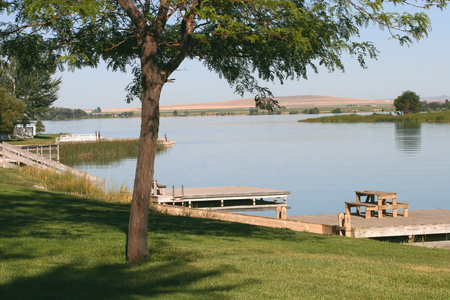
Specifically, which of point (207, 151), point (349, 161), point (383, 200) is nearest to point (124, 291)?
point (383, 200)

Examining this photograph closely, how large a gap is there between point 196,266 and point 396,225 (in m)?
11.2

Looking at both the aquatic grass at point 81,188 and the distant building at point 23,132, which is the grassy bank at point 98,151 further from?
the aquatic grass at point 81,188

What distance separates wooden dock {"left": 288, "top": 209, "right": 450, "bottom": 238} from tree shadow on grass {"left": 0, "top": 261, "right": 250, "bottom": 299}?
8.70 meters

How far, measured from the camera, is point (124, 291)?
728 centimetres

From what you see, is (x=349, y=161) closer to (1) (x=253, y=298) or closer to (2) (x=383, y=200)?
(2) (x=383, y=200)

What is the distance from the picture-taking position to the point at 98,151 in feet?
195

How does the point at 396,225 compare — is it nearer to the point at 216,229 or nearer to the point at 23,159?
the point at 216,229

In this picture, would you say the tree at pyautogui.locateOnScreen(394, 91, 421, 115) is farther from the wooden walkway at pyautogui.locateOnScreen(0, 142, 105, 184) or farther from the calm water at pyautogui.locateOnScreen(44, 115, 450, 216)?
the wooden walkway at pyautogui.locateOnScreen(0, 142, 105, 184)

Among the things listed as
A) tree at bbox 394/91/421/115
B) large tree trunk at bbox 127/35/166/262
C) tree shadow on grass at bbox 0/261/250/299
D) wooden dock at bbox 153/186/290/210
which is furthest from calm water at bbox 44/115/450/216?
tree at bbox 394/91/421/115

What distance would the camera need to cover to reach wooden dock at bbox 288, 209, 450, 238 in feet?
58.0

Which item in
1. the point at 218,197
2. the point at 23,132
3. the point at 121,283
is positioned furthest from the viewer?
the point at 23,132

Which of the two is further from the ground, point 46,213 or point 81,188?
point 46,213

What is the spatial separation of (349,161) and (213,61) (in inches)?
1574

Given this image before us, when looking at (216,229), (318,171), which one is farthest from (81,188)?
(318,171)
